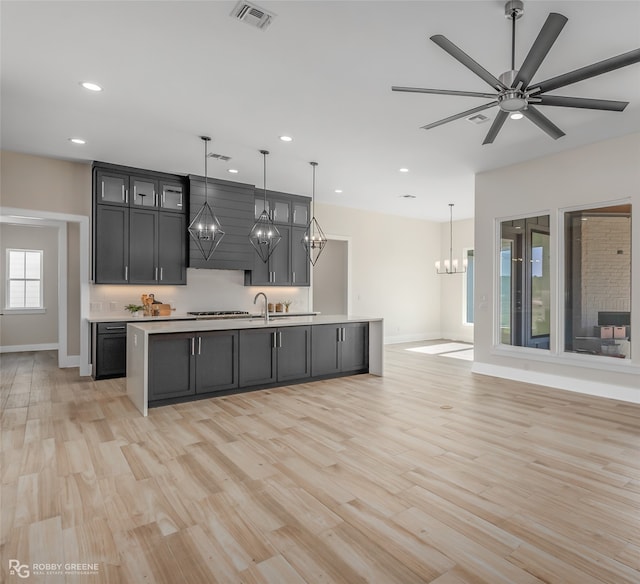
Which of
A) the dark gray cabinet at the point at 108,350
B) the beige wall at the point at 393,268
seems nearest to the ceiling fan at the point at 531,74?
the dark gray cabinet at the point at 108,350

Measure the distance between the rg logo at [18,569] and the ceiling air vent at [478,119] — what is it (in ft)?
15.7

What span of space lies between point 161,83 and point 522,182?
4.77 meters

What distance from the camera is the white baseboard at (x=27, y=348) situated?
8.13m

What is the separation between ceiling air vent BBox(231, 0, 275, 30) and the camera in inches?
103

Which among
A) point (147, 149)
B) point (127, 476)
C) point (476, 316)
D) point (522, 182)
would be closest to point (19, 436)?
point (127, 476)

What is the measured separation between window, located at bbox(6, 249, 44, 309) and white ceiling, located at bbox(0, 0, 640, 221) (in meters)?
3.90

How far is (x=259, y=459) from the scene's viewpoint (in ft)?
9.82

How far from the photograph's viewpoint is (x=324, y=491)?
253cm

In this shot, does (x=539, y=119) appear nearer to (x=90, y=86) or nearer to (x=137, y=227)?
(x=90, y=86)

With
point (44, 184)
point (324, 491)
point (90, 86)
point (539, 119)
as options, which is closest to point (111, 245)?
point (44, 184)

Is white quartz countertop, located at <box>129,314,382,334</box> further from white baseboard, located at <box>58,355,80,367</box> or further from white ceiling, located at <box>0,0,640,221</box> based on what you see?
white ceiling, located at <box>0,0,640,221</box>

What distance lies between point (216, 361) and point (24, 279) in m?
6.34

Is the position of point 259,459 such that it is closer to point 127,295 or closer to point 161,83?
point 161,83

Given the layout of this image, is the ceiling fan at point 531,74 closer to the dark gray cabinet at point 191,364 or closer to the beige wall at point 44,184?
the dark gray cabinet at point 191,364
